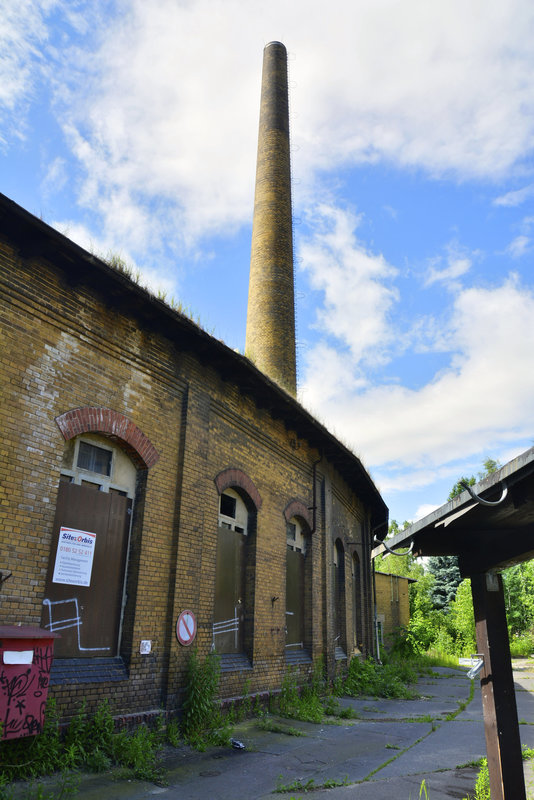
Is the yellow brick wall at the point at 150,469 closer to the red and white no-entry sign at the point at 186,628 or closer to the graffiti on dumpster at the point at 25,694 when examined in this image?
the red and white no-entry sign at the point at 186,628

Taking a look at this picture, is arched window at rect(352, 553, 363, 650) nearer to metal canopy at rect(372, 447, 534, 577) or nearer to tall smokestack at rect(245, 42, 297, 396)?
tall smokestack at rect(245, 42, 297, 396)

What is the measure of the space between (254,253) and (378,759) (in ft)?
52.5

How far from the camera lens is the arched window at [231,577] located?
31.1 feet

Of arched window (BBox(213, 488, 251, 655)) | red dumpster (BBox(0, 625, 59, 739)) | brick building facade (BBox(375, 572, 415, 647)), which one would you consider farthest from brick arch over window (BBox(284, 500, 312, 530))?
brick building facade (BBox(375, 572, 415, 647))

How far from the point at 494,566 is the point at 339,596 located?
12.2m

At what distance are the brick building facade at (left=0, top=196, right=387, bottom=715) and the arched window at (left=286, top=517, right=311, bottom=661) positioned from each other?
544 millimetres

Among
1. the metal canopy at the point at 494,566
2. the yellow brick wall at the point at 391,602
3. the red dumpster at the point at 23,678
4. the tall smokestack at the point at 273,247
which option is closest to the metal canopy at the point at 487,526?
the metal canopy at the point at 494,566

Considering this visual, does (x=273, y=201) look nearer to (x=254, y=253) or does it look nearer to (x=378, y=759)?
(x=254, y=253)

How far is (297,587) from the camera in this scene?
1252 centimetres

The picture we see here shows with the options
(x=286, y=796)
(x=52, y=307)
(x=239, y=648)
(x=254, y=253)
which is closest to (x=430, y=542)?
(x=286, y=796)

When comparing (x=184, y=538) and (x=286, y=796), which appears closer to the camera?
(x=286, y=796)

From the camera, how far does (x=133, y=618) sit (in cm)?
731

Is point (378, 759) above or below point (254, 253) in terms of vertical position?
below

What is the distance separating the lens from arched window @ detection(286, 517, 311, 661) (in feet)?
39.4
